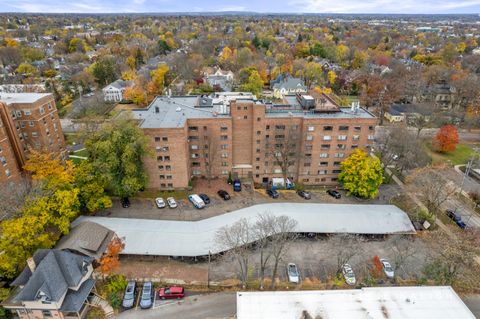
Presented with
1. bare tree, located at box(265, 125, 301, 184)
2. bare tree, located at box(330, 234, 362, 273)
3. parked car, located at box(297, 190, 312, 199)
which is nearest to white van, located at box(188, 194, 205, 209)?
bare tree, located at box(265, 125, 301, 184)

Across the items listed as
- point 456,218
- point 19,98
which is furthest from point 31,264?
point 456,218

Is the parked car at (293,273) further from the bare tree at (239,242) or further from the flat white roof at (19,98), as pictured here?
the flat white roof at (19,98)

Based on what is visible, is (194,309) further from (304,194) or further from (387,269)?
(304,194)

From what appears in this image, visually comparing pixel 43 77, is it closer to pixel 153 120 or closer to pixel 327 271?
pixel 153 120

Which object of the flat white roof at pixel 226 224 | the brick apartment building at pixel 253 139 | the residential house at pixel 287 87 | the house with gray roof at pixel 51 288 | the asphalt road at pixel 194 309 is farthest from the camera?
the residential house at pixel 287 87

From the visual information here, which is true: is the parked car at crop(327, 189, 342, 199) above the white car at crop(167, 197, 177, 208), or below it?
below

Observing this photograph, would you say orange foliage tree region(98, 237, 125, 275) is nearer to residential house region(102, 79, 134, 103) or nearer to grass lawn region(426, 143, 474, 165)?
Answer: grass lawn region(426, 143, 474, 165)

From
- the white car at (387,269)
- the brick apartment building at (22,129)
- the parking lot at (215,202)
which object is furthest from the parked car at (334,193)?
the brick apartment building at (22,129)
